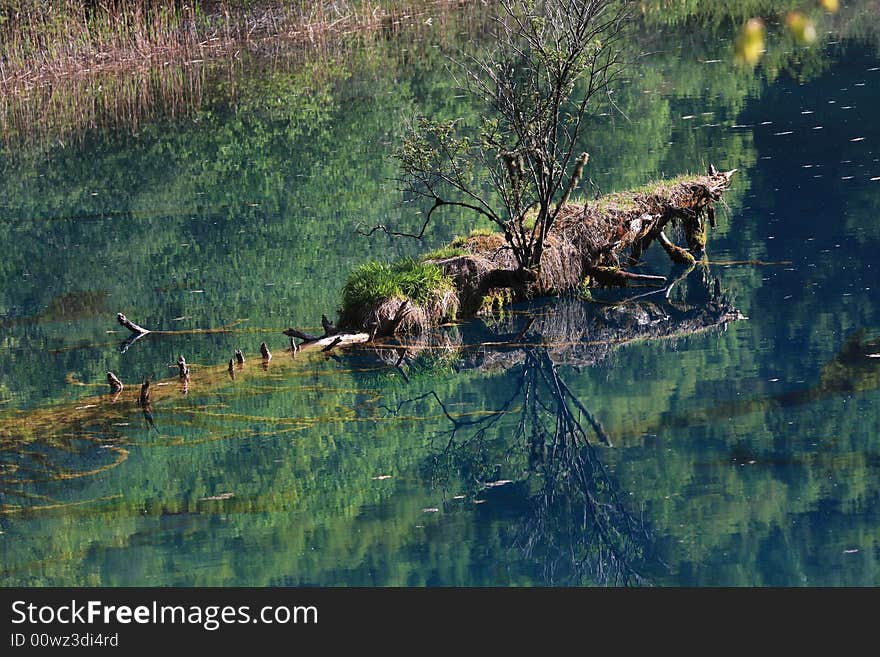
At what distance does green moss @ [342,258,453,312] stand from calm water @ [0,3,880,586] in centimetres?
52

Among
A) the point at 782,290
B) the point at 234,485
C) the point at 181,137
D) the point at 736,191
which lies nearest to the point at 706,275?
the point at 782,290

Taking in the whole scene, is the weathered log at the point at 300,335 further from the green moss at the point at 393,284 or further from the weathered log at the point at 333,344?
the green moss at the point at 393,284

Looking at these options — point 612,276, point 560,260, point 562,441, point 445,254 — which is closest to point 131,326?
point 445,254

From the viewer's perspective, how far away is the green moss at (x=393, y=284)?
42.5ft

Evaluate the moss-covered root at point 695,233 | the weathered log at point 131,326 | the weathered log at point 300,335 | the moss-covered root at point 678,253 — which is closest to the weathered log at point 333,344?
the weathered log at point 300,335

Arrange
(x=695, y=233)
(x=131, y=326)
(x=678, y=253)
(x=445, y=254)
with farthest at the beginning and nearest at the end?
(x=695, y=233)
(x=678, y=253)
(x=131, y=326)
(x=445, y=254)

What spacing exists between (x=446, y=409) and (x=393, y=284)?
2025 millimetres

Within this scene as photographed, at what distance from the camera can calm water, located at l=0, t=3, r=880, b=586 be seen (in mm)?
8805

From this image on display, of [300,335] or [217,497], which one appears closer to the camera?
[217,497]

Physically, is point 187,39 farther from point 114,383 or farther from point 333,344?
point 114,383

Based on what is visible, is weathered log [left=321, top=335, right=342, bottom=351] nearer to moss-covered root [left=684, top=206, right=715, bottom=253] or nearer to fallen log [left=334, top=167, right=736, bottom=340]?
fallen log [left=334, top=167, right=736, bottom=340]

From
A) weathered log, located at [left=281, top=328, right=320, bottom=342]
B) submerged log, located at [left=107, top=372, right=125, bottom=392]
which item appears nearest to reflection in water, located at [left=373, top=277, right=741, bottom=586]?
weathered log, located at [left=281, top=328, right=320, bottom=342]

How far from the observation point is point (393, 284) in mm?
12977
